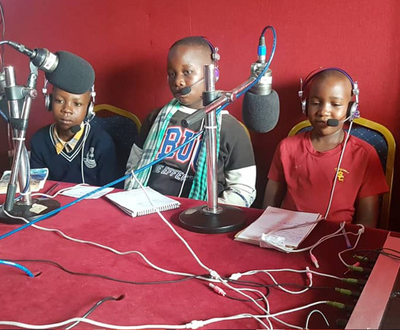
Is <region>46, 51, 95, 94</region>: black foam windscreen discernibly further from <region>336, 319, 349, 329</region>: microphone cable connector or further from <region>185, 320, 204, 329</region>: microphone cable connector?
<region>336, 319, 349, 329</region>: microphone cable connector

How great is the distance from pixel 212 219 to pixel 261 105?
1.02ft

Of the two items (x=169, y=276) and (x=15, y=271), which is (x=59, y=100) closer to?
(x=15, y=271)

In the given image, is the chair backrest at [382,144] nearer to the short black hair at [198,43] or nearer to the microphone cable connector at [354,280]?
the short black hair at [198,43]

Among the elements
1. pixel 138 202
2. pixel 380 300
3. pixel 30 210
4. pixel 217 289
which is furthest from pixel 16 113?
pixel 380 300

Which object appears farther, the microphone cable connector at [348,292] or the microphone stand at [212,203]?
the microphone stand at [212,203]

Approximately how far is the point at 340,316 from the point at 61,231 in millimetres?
707

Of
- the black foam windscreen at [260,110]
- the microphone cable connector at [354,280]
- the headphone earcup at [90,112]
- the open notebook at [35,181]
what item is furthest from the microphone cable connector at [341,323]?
the headphone earcup at [90,112]

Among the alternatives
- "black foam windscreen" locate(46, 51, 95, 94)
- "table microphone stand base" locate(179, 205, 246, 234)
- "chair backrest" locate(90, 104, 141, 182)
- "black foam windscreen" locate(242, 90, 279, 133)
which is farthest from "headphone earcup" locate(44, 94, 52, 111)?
"black foam windscreen" locate(242, 90, 279, 133)

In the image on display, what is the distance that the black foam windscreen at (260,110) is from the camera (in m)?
1.01

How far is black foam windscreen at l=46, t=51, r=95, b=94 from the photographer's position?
98 centimetres

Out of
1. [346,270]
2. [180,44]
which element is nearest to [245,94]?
[346,270]

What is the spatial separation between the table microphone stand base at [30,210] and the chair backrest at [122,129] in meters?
0.91

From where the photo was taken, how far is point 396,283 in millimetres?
760

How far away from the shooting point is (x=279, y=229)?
1.04 metres
